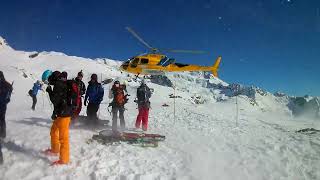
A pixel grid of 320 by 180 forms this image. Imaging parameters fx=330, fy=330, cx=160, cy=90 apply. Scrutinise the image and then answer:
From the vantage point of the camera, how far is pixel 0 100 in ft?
34.2

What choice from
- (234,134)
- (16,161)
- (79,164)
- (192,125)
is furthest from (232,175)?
(192,125)

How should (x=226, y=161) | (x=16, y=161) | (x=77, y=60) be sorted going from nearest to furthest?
(x=16, y=161) → (x=226, y=161) → (x=77, y=60)

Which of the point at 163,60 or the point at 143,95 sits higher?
the point at 163,60

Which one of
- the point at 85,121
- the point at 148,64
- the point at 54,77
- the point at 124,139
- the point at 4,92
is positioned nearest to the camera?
the point at 54,77

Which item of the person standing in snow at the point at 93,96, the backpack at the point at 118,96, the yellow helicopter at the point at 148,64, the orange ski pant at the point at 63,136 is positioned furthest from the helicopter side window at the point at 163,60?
the orange ski pant at the point at 63,136

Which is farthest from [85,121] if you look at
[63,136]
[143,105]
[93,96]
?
[63,136]

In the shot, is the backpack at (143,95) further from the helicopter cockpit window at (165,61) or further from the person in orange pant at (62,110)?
the helicopter cockpit window at (165,61)

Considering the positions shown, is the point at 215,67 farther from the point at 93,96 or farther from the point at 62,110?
the point at 62,110

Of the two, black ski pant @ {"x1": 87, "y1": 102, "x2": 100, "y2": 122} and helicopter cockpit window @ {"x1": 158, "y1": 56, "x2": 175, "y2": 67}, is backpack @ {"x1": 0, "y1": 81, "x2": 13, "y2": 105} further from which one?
helicopter cockpit window @ {"x1": 158, "y1": 56, "x2": 175, "y2": 67}

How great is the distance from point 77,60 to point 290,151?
7859cm

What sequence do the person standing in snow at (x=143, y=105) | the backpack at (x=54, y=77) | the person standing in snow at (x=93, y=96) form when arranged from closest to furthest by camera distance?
the backpack at (x=54, y=77) < the person standing in snow at (x=93, y=96) < the person standing in snow at (x=143, y=105)

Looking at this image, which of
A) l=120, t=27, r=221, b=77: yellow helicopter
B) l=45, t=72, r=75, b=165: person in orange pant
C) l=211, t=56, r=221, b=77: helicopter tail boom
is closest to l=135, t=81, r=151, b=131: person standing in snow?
l=45, t=72, r=75, b=165: person in orange pant

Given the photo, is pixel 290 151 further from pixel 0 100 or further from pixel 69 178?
pixel 0 100

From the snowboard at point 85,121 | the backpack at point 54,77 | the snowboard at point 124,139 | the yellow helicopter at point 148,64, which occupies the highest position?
the yellow helicopter at point 148,64
